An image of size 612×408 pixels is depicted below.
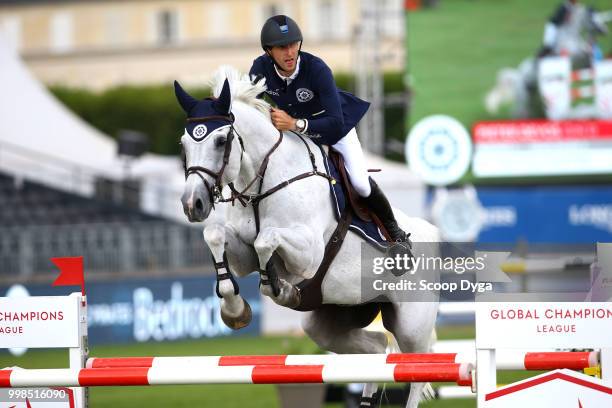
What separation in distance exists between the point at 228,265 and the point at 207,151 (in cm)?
55

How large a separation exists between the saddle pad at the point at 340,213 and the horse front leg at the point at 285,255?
340 millimetres

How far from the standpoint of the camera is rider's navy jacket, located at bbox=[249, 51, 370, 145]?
5.41 meters

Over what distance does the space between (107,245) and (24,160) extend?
4.63 meters

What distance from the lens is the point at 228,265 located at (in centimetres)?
513

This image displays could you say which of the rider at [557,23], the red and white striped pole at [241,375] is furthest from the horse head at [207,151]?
the rider at [557,23]

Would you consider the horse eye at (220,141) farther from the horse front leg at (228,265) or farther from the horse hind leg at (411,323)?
the horse hind leg at (411,323)

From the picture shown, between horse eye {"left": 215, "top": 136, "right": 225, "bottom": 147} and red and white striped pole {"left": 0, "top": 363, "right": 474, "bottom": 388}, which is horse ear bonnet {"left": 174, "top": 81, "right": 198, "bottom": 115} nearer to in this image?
horse eye {"left": 215, "top": 136, "right": 225, "bottom": 147}

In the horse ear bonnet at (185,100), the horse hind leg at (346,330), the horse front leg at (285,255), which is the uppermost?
the horse ear bonnet at (185,100)

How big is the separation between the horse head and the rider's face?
1.34 ft

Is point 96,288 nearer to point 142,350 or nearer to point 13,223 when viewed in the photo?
point 142,350

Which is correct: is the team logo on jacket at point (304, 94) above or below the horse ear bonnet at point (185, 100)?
below

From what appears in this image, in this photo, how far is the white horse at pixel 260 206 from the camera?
491 cm

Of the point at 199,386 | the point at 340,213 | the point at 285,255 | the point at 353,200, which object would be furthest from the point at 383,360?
the point at 199,386

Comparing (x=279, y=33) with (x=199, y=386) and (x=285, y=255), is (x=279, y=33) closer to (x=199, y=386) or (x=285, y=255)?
(x=285, y=255)
